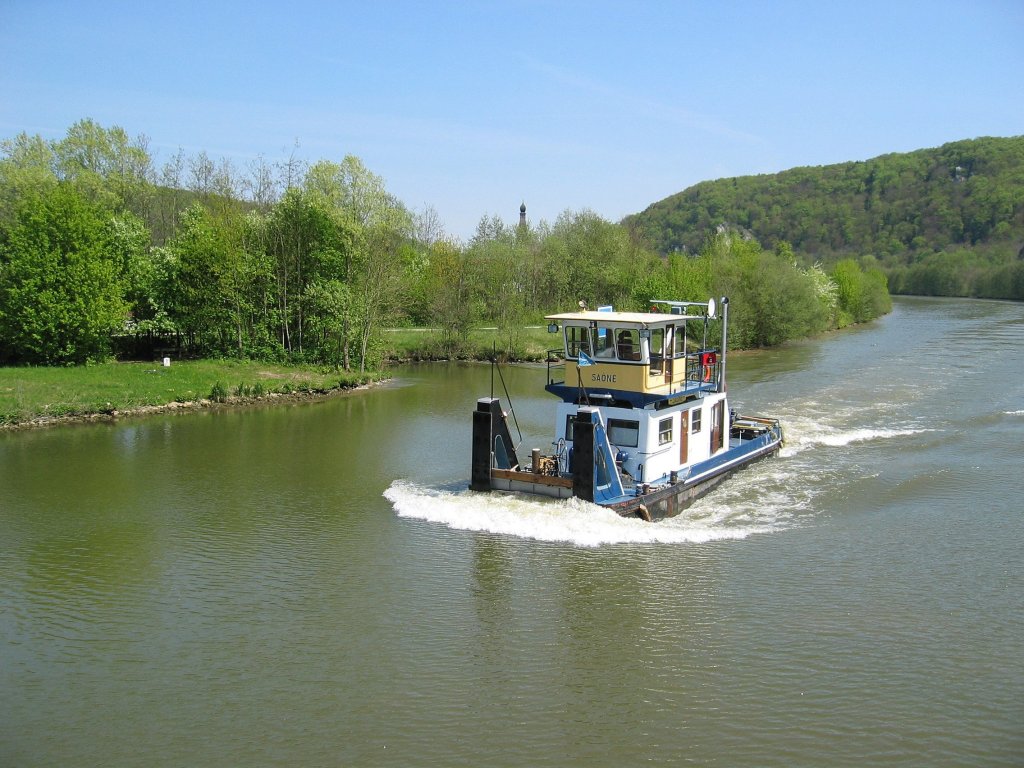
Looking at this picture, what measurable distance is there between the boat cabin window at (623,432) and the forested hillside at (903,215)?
84.6m

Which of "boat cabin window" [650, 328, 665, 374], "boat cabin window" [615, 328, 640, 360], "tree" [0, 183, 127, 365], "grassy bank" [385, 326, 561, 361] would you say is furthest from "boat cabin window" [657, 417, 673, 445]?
"grassy bank" [385, 326, 561, 361]

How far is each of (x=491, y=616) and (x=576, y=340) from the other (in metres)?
7.71

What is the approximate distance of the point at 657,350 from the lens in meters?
19.2

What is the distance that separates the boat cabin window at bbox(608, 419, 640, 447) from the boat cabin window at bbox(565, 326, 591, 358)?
68.8 inches

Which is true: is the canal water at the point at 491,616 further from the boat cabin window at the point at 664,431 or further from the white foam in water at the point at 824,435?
the boat cabin window at the point at 664,431

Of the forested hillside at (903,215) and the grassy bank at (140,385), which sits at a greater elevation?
the forested hillside at (903,215)

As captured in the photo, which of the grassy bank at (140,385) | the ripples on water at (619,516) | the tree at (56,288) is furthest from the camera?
the tree at (56,288)

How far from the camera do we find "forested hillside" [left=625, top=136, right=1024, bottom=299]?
116 meters

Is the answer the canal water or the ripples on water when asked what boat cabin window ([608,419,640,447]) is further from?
the canal water

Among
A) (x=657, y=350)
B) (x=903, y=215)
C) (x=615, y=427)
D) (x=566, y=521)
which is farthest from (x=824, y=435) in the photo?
(x=903, y=215)

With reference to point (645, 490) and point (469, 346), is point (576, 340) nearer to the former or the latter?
point (645, 490)

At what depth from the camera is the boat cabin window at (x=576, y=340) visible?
19156 millimetres

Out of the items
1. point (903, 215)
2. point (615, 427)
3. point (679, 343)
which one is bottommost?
point (615, 427)

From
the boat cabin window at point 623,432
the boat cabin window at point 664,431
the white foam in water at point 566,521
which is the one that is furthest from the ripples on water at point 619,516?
the boat cabin window at point 623,432
